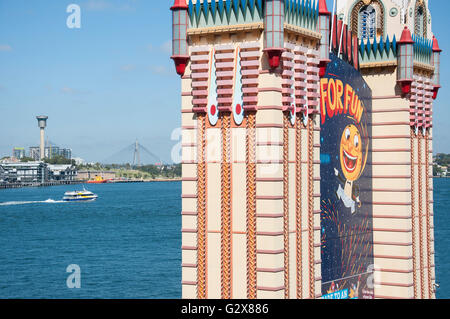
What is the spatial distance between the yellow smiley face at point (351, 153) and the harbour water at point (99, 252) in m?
33.2

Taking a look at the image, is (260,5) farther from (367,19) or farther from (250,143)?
(367,19)

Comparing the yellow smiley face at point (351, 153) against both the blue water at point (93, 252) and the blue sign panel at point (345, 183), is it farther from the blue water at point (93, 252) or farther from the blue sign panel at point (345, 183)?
the blue water at point (93, 252)

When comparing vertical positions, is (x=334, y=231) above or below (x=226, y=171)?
below

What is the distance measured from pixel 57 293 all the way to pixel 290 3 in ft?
192

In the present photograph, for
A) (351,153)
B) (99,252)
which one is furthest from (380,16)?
(99,252)

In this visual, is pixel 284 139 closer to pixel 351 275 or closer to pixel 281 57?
pixel 281 57

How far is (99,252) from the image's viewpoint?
102 metres

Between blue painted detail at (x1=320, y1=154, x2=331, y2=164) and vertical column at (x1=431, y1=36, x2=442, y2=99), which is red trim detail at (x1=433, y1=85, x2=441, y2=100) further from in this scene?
blue painted detail at (x1=320, y1=154, x2=331, y2=164)

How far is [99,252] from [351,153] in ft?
255

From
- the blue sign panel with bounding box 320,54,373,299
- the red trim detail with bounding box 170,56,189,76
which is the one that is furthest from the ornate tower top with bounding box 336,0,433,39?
the red trim detail with bounding box 170,56,189,76

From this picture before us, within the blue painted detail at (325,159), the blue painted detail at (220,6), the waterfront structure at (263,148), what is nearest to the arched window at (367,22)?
the waterfront structure at (263,148)

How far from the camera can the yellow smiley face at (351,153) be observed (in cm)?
2797

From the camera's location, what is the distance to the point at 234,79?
70.8ft
